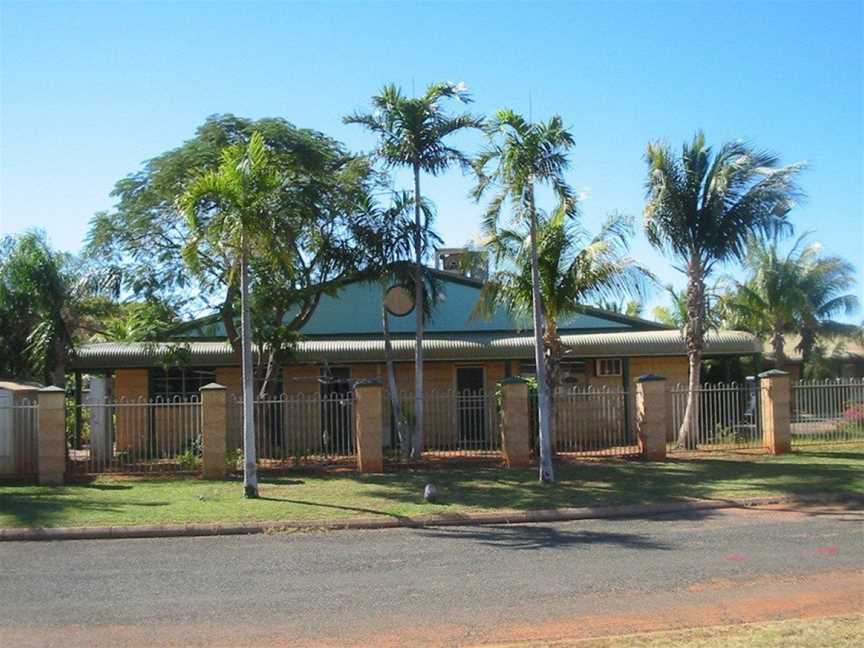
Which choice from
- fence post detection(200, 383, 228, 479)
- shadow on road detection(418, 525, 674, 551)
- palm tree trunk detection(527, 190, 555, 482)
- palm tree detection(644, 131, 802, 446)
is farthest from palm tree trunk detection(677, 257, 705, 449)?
fence post detection(200, 383, 228, 479)

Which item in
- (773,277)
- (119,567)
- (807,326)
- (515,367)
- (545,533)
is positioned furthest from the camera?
(807,326)

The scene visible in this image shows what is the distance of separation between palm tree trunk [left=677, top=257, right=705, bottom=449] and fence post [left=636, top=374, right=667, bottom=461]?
1802 mm

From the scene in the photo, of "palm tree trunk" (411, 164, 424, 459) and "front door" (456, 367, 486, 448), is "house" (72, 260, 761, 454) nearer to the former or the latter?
"front door" (456, 367, 486, 448)

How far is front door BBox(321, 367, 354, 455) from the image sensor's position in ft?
62.7

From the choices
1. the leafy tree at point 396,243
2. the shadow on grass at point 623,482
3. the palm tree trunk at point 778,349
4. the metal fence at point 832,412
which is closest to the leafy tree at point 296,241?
the leafy tree at point 396,243

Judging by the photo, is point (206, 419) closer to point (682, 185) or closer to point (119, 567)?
point (119, 567)

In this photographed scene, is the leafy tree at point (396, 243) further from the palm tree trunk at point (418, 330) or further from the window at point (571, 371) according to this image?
the window at point (571, 371)

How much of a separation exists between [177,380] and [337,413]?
5427 mm

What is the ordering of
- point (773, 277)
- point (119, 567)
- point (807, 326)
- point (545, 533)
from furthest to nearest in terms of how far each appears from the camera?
point (807, 326) → point (773, 277) → point (545, 533) → point (119, 567)

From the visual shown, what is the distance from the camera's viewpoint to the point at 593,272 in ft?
61.0

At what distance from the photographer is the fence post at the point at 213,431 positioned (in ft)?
55.6

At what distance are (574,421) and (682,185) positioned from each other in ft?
20.0

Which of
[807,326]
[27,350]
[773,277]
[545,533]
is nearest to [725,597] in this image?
[545,533]

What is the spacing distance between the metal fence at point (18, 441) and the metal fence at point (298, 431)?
12.4ft
